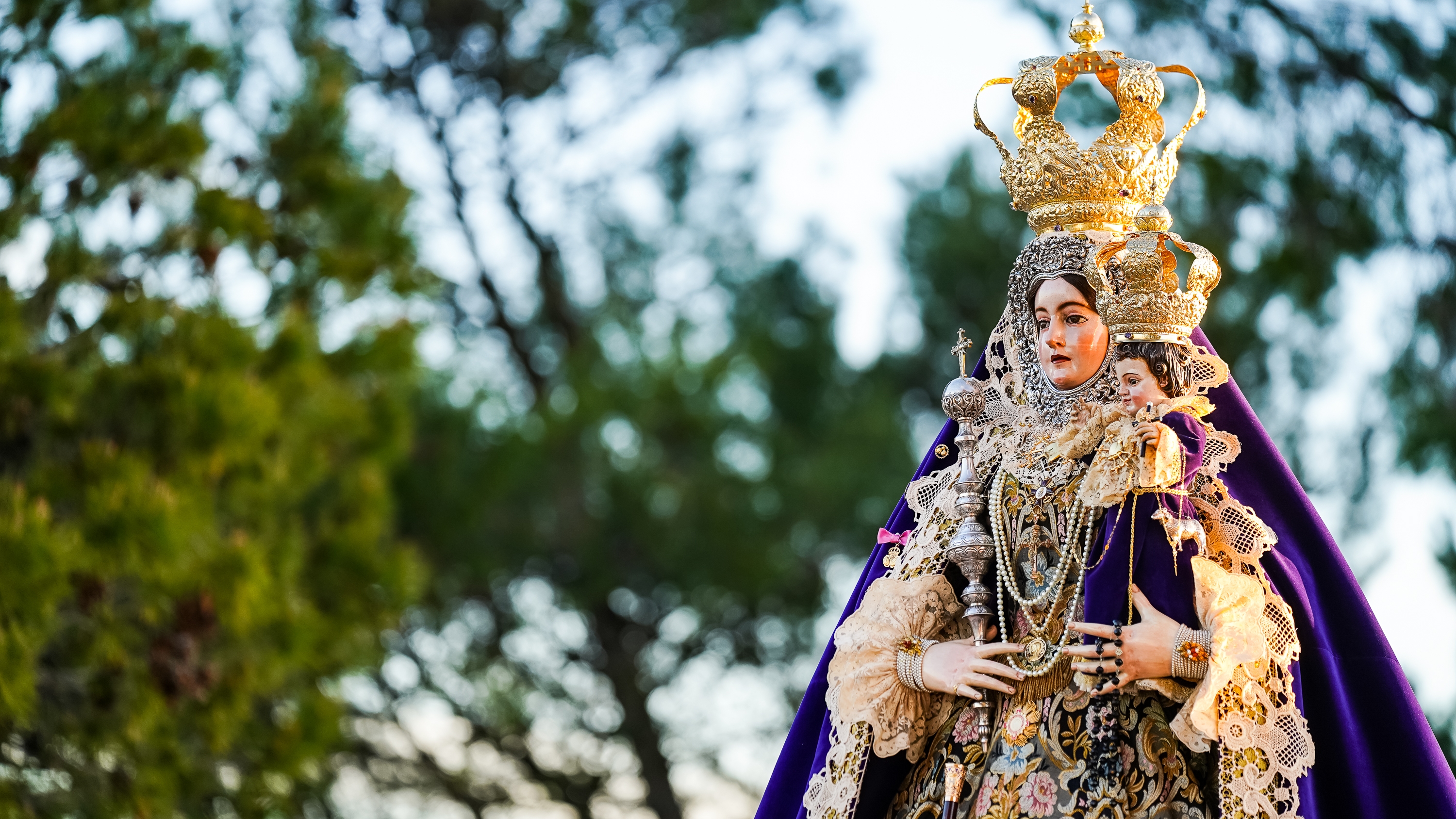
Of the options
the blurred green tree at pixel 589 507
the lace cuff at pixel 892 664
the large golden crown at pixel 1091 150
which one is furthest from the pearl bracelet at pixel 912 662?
the blurred green tree at pixel 589 507

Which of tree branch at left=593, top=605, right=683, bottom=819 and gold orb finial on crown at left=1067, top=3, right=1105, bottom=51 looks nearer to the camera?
gold orb finial on crown at left=1067, top=3, right=1105, bottom=51

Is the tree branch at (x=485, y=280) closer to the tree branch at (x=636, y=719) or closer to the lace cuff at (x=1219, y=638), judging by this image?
the tree branch at (x=636, y=719)

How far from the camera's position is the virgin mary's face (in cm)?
305

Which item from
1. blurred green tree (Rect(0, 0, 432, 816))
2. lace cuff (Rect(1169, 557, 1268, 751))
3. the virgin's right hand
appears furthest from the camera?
blurred green tree (Rect(0, 0, 432, 816))

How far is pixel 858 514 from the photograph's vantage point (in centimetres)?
970

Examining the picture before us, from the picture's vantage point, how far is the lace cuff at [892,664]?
3.07 m

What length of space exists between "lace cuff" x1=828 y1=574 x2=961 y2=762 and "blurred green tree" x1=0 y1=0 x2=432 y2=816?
2.82m

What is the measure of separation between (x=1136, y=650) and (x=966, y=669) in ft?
1.12

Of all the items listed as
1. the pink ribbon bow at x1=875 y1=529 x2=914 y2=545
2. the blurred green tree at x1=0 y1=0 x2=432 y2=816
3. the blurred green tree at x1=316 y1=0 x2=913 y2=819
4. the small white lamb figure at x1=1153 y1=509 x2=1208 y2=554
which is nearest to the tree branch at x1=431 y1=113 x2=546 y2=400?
the blurred green tree at x1=316 y1=0 x2=913 y2=819

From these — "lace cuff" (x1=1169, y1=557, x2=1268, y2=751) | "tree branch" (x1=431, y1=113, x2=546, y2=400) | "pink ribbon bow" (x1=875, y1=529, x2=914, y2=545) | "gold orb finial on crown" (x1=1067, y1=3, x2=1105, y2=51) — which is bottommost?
"lace cuff" (x1=1169, y1=557, x2=1268, y2=751)

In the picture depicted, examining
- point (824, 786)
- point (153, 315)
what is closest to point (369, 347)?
point (153, 315)

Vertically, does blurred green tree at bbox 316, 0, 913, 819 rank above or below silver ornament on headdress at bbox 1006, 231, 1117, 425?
above

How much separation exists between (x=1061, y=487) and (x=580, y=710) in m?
7.20

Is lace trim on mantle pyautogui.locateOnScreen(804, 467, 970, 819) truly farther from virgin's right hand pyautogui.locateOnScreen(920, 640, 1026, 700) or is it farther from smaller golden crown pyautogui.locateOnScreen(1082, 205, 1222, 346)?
smaller golden crown pyautogui.locateOnScreen(1082, 205, 1222, 346)
